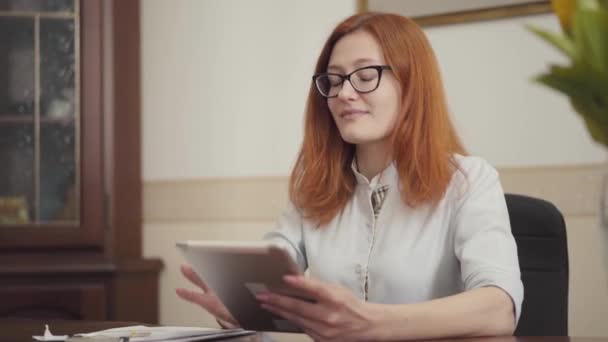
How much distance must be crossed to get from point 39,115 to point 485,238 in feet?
7.03

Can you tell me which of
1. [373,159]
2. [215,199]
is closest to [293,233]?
[373,159]

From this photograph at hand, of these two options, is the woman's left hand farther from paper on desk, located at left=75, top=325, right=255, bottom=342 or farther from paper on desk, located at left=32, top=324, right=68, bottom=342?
paper on desk, located at left=32, top=324, right=68, bottom=342

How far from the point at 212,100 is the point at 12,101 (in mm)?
754

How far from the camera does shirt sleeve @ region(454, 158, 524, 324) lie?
1.57 metres

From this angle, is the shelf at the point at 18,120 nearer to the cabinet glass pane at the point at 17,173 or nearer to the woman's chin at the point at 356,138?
the cabinet glass pane at the point at 17,173

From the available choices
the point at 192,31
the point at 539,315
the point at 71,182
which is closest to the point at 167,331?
the point at 539,315

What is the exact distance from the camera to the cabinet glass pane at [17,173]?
3.26 meters

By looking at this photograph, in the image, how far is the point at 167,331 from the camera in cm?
145

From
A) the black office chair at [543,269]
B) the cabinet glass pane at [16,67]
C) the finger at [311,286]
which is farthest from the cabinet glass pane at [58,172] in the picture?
the finger at [311,286]

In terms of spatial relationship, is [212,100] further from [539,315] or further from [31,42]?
[539,315]

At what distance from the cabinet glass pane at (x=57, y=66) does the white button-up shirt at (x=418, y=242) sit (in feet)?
5.32

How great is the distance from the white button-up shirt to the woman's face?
11cm

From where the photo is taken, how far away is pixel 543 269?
1.73 m

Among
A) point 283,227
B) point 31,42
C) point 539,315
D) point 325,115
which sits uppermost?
point 31,42
